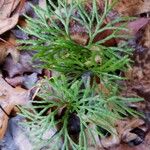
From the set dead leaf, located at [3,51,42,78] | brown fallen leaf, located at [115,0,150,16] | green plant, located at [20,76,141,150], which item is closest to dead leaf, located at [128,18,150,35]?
brown fallen leaf, located at [115,0,150,16]

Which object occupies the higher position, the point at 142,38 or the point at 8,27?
the point at 8,27

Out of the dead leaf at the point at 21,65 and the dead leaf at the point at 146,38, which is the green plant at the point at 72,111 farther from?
the dead leaf at the point at 146,38

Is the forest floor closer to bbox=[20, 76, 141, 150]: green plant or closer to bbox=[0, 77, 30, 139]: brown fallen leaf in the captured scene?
bbox=[0, 77, 30, 139]: brown fallen leaf

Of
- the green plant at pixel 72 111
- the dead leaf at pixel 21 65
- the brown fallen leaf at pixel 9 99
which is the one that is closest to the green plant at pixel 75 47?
the green plant at pixel 72 111

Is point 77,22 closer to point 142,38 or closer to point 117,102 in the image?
point 142,38

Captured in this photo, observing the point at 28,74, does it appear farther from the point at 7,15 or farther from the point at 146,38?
the point at 146,38

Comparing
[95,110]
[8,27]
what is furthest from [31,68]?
[95,110]
